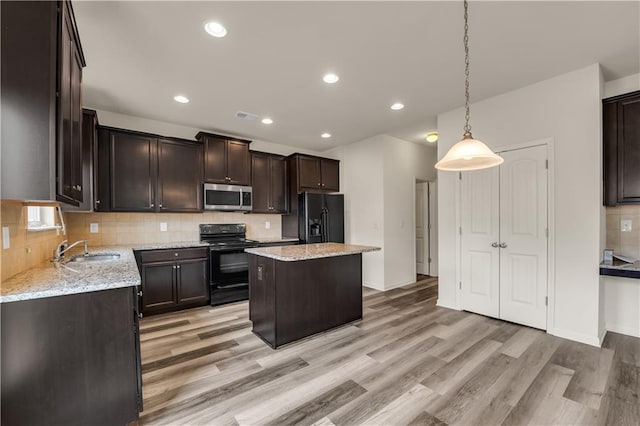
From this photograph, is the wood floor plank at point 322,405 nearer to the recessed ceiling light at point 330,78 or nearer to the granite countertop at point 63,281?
the granite countertop at point 63,281

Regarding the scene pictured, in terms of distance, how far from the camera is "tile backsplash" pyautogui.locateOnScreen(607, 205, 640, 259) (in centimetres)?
296

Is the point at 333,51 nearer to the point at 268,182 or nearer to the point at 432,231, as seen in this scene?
the point at 268,182

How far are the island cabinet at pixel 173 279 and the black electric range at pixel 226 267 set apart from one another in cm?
11

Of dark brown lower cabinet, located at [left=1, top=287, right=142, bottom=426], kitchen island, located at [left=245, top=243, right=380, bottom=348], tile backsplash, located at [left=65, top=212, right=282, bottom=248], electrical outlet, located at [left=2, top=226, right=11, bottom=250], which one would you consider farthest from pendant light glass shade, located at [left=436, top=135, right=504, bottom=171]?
tile backsplash, located at [left=65, top=212, right=282, bottom=248]

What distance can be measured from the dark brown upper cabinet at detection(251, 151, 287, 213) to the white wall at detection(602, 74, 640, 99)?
4439mm

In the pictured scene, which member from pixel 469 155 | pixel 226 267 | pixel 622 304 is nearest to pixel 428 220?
pixel 622 304

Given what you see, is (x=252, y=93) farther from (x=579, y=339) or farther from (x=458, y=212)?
(x=579, y=339)

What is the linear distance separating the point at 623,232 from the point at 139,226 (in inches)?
238

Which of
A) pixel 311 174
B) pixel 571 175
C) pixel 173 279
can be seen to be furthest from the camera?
pixel 311 174

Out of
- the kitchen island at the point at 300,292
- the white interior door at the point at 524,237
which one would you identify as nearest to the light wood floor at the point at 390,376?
the kitchen island at the point at 300,292

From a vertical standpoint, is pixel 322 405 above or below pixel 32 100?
below

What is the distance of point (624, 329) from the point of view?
296cm

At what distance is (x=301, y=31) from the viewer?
7.16ft

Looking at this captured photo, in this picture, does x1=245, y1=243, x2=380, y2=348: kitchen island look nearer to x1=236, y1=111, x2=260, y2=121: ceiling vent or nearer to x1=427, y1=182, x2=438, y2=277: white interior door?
x1=236, y1=111, x2=260, y2=121: ceiling vent
